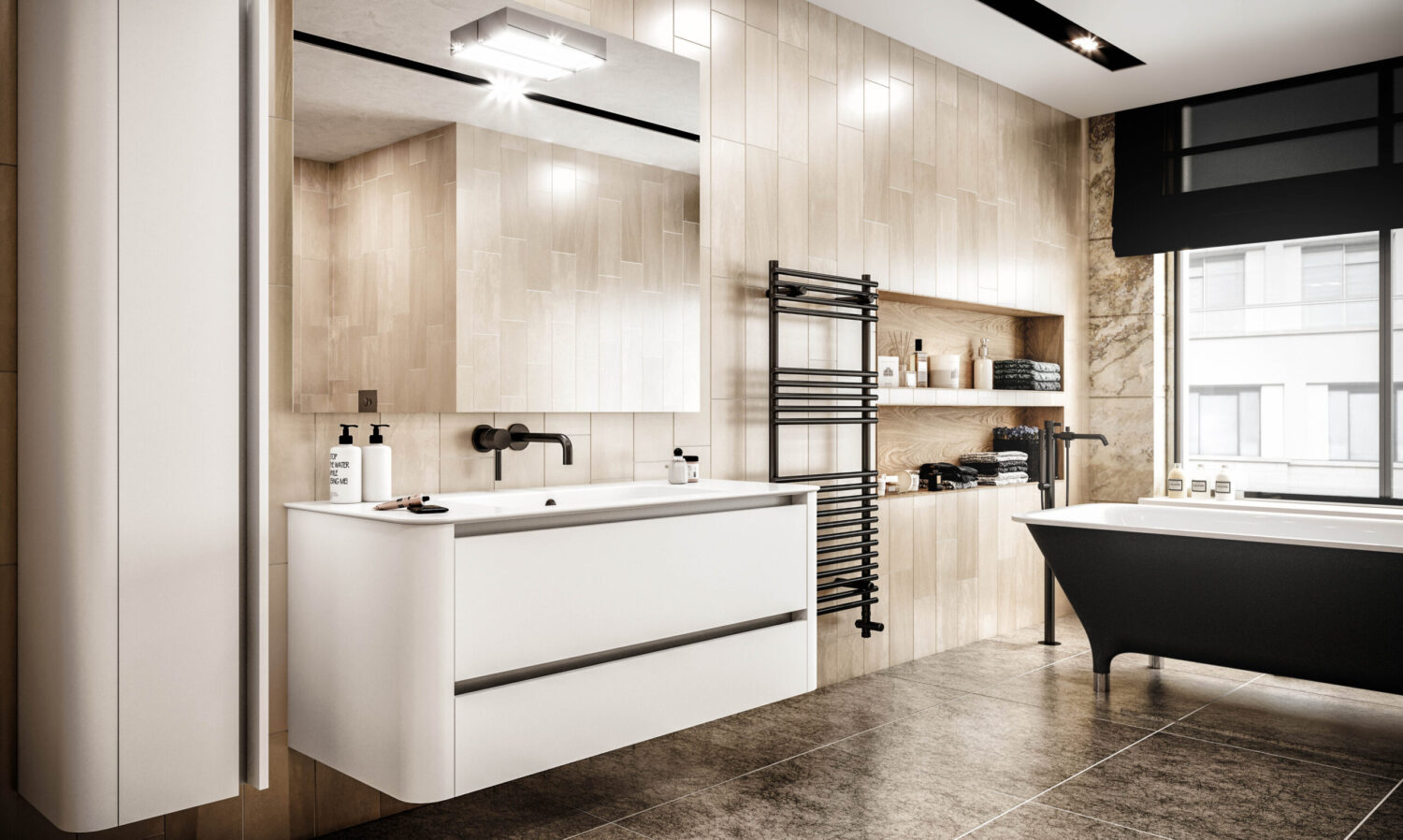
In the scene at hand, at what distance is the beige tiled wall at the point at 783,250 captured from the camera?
99.3 inches

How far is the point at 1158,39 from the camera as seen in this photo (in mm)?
4375

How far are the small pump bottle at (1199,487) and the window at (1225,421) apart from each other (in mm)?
317

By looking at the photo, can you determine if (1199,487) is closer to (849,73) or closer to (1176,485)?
(1176,485)

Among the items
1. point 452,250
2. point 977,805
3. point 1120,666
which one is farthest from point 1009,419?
point 452,250

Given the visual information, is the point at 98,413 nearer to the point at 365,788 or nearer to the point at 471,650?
the point at 471,650

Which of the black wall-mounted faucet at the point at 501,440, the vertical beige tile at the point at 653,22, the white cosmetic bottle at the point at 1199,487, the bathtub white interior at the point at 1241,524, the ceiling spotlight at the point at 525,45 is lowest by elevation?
the bathtub white interior at the point at 1241,524

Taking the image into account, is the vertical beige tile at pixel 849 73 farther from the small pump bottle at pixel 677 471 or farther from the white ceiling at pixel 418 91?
the small pump bottle at pixel 677 471

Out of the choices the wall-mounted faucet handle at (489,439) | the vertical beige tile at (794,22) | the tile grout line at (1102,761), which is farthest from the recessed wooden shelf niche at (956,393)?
the wall-mounted faucet handle at (489,439)

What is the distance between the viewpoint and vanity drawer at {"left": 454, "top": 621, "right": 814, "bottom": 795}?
2268mm

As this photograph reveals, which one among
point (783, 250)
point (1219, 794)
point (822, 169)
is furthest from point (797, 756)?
point (822, 169)

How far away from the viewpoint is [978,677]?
4.20 meters

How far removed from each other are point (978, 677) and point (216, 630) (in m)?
3.06

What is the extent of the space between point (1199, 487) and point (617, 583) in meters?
3.98

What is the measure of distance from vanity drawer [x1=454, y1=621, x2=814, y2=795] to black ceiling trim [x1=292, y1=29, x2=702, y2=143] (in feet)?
5.37
